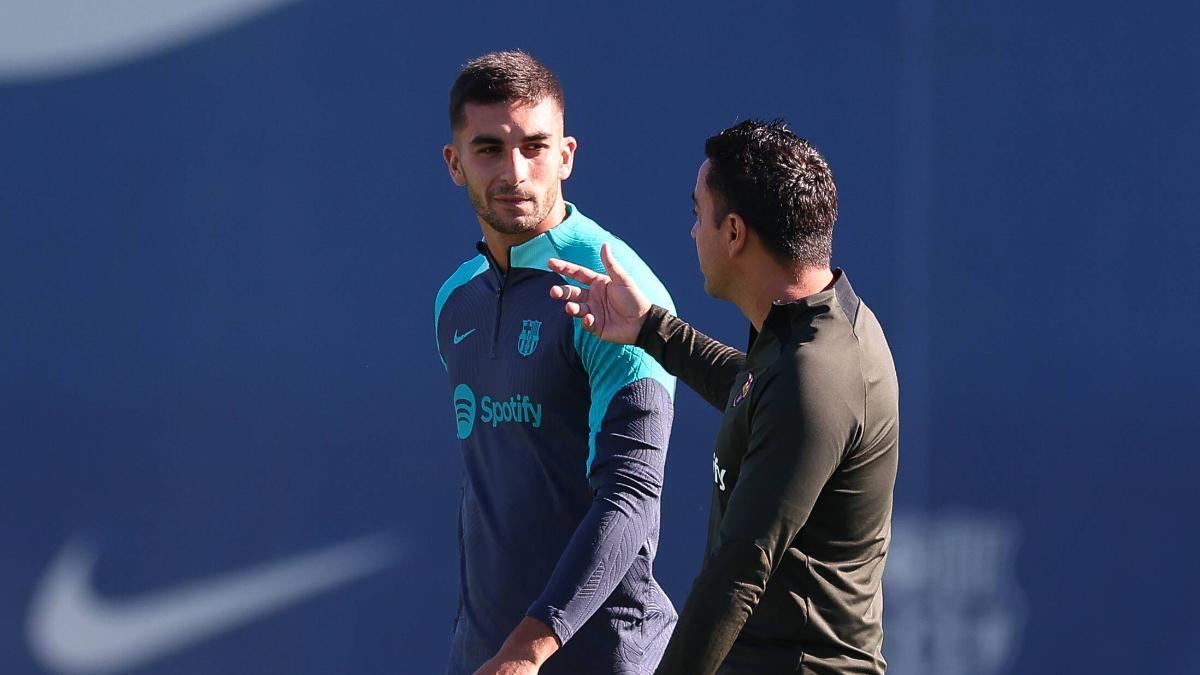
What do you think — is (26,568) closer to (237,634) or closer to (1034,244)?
(237,634)

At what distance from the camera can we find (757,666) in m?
1.81

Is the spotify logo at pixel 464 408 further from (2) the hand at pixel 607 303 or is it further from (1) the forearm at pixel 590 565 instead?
(1) the forearm at pixel 590 565

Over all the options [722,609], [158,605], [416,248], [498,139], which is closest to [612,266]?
[498,139]

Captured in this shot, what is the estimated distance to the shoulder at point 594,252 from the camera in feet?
7.95

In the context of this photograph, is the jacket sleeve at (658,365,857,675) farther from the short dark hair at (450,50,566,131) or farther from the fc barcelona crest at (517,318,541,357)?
the short dark hair at (450,50,566,131)

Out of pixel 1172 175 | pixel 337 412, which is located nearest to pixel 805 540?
pixel 337 412

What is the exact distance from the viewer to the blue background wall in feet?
12.4

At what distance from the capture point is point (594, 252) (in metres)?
2.46

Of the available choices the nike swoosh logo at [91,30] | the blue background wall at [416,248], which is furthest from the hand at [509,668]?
the nike swoosh logo at [91,30]

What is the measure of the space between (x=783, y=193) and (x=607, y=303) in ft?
1.46

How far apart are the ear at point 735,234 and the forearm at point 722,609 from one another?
0.44m

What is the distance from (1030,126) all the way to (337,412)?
6.37 feet

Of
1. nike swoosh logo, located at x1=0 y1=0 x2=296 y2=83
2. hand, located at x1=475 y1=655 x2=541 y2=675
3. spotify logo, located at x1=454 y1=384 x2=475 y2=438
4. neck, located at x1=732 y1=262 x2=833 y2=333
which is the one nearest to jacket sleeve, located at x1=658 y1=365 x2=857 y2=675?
neck, located at x1=732 y1=262 x2=833 y2=333

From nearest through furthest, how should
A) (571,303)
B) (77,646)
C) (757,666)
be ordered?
(757,666)
(571,303)
(77,646)
